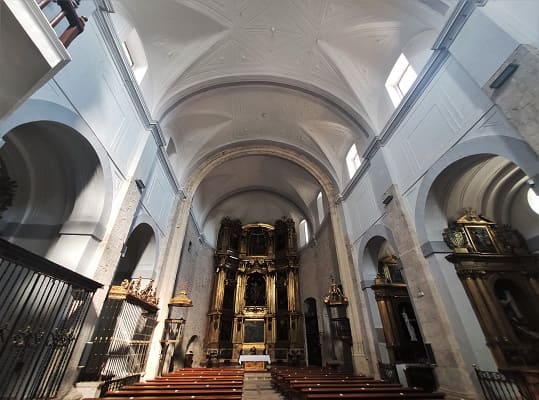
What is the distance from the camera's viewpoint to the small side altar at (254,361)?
11.2m

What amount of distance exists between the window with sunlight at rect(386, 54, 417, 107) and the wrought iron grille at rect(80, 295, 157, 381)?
9377 mm

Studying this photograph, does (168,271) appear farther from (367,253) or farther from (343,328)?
(367,253)

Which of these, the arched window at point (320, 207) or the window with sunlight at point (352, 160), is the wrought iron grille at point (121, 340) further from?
the arched window at point (320, 207)

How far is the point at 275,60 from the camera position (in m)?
9.05

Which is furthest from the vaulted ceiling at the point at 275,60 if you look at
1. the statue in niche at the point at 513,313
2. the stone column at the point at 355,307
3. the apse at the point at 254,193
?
the statue in niche at the point at 513,313

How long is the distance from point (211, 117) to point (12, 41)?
8539mm

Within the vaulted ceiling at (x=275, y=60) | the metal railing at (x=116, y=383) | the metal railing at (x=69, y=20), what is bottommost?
the metal railing at (x=116, y=383)

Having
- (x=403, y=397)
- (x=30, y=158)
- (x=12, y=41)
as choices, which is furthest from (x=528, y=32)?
(x=30, y=158)

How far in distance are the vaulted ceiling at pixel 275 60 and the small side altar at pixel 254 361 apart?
913cm

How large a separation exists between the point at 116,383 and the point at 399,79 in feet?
36.6

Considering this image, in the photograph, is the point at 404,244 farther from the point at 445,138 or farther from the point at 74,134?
the point at 74,134

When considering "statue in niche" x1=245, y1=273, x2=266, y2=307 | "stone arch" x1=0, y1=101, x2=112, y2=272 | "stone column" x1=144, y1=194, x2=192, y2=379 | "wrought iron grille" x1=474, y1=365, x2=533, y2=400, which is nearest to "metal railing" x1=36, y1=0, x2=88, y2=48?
"stone arch" x1=0, y1=101, x2=112, y2=272

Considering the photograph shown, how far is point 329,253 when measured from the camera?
1218 cm

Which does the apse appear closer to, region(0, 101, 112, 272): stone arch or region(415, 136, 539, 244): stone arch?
region(415, 136, 539, 244): stone arch
